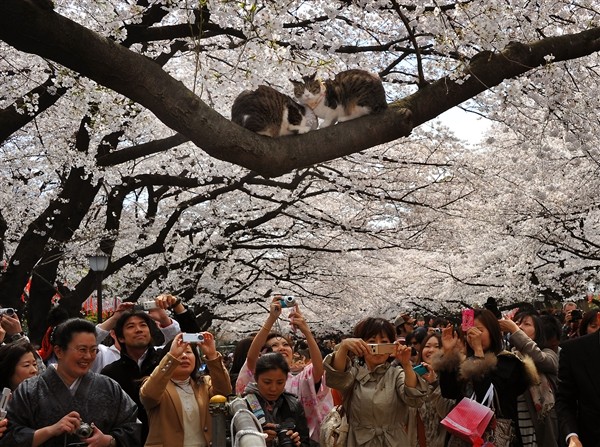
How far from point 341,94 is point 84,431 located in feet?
15.1

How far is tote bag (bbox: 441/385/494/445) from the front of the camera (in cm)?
555

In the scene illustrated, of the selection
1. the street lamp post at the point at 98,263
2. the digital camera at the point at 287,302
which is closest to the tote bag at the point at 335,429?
the digital camera at the point at 287,302

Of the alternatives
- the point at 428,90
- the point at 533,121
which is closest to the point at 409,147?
the point at 533,121

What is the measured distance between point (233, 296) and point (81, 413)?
1738cm

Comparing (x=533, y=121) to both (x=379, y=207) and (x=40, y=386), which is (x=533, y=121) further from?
(x=40, y=386)

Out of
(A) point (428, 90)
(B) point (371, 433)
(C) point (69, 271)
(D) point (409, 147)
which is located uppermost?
(D) point (409, 147)

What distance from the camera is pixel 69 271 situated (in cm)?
1895

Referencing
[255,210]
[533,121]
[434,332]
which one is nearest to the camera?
[434,332]

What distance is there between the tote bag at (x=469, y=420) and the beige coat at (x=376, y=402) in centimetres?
25

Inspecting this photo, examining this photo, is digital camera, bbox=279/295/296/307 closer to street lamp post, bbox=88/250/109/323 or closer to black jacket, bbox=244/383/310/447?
black jacket, bbox=244/383/310/447

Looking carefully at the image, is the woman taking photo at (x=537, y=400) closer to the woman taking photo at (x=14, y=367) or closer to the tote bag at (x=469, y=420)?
the tote bag at (x=469, y=420)

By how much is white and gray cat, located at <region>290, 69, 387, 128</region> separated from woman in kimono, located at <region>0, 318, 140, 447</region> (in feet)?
11.7

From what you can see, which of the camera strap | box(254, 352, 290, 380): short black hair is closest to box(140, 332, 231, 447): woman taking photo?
the camera strap

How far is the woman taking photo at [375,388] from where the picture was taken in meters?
5.61
